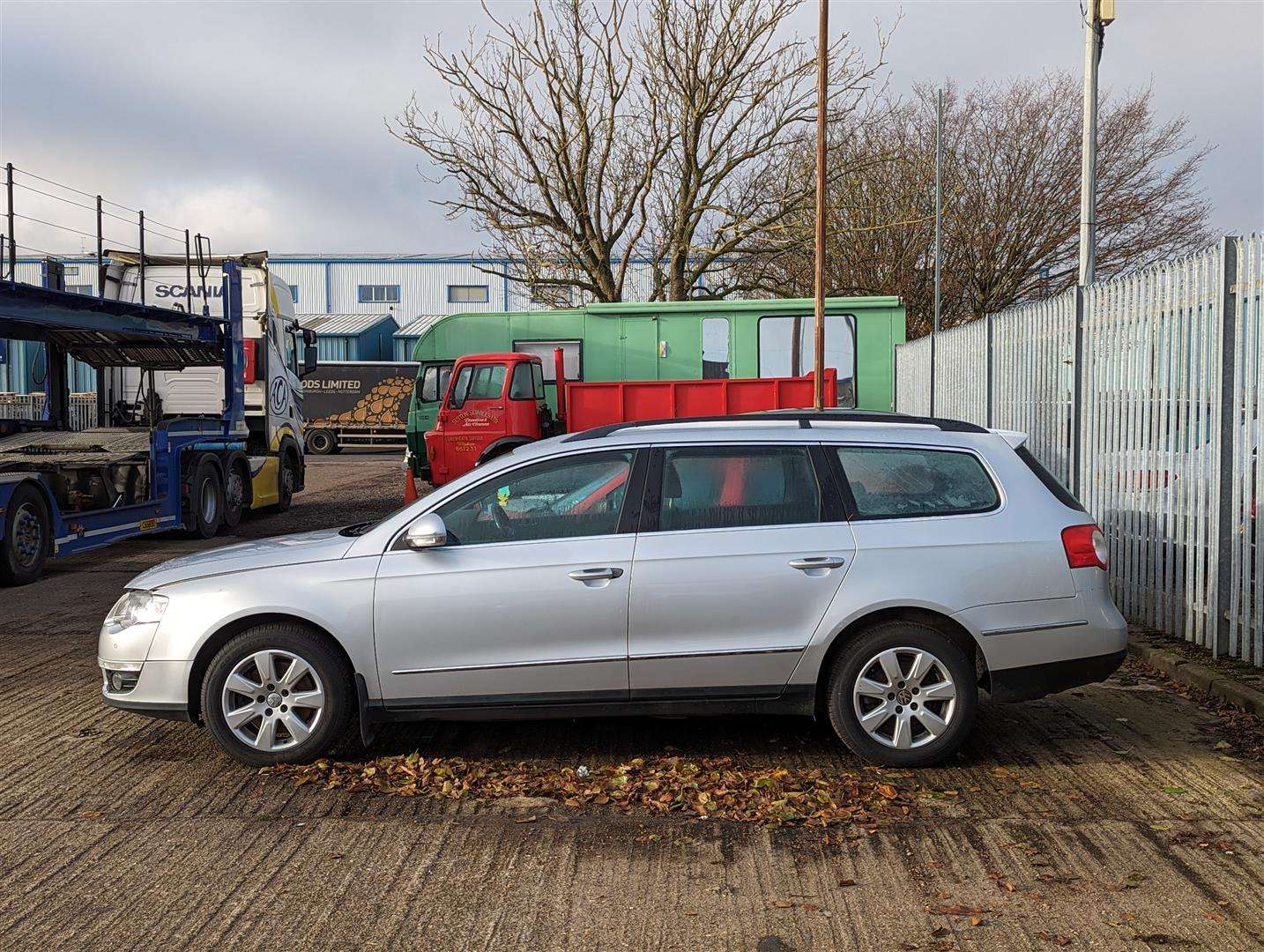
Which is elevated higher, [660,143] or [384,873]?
[660,143]

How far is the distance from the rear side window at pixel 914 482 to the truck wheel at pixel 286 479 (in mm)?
14242

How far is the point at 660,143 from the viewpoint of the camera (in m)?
26.0

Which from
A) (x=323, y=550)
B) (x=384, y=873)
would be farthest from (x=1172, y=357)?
(x=384, y=873)

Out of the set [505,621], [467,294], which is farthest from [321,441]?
[505,621]

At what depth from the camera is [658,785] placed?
5094 millimetres

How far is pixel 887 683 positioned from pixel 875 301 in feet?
55.5

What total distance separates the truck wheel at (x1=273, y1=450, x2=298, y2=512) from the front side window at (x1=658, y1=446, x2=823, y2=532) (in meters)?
13.9

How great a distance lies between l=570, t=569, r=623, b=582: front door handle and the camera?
17.1ft

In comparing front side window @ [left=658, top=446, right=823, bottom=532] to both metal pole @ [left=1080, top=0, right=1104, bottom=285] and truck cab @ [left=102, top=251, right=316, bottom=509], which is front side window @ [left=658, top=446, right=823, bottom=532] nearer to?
metal pole @ [left=1080, top=0, right=1104, bottom=285]

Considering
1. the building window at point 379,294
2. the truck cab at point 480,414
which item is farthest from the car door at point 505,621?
the building window at point 379,294

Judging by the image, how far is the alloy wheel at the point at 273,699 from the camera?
5258 mm

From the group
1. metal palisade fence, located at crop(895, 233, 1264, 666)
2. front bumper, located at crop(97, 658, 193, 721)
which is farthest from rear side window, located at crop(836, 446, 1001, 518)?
front bumper, located at crop(97, 658, 193, 721)

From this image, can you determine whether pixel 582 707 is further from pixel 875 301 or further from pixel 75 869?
pixel 875 301

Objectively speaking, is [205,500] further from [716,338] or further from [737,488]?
[737,488]
